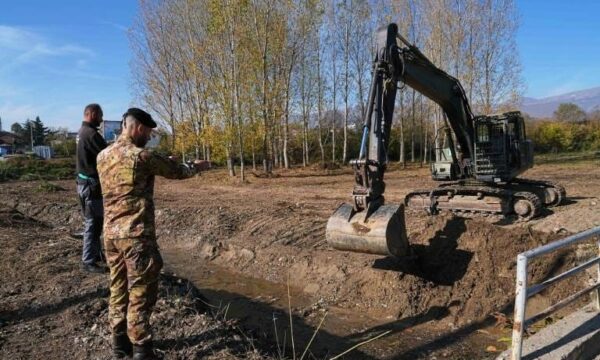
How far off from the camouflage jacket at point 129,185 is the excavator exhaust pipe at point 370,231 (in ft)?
9.48

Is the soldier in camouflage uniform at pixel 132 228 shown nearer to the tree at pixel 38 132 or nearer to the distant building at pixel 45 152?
the distant building at pixel 45 152

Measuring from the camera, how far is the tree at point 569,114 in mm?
48312

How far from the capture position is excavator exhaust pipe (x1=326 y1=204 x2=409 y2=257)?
6146 mm

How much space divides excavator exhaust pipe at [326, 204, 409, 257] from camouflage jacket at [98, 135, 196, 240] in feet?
9.48

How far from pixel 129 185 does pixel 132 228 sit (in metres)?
0.33

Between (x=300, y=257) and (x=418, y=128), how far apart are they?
28945 mm

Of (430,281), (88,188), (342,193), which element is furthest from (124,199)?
(342,193)

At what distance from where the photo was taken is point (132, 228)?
12.8 feet

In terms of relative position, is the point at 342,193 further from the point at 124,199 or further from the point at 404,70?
the point at 124,199

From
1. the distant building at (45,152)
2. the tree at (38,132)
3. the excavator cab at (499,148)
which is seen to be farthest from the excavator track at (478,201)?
the tree at (38,132)

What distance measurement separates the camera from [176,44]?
27953mm

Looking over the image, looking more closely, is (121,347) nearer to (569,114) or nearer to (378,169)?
(378,169)

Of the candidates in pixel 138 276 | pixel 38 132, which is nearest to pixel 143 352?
pixel 138 276

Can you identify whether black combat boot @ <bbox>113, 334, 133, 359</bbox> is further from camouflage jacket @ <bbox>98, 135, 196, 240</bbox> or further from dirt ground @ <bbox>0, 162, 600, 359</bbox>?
camouflage jacket @ <bbox>98, 135, 196, 240</bbox>
